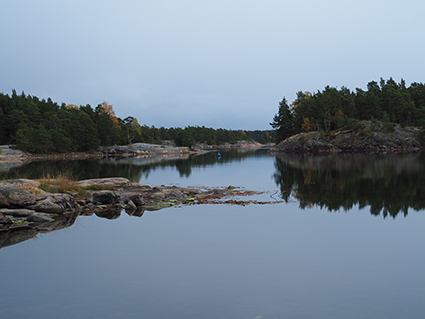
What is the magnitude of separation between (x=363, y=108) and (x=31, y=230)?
385ft

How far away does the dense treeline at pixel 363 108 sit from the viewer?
10469 cm

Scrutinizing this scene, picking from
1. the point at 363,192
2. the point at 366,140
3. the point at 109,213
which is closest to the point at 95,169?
the point at 109,213

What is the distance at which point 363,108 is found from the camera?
114188 mm

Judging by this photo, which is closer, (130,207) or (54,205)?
(54,205)

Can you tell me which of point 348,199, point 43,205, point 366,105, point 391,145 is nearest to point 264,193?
point 348,199

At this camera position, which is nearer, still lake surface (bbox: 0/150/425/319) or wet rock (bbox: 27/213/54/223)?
→ still lake surface (bbox: 0/150/425/319)

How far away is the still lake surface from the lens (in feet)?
27.7

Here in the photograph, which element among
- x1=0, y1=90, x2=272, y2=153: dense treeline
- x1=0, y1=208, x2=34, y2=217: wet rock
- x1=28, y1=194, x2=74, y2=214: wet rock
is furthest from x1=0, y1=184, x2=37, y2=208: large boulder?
x1=0, y1=90, x2=272, y2=153: dense treeline

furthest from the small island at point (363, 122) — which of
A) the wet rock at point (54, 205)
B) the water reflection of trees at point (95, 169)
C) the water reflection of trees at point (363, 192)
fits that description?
the wet rock at point (54, 205)

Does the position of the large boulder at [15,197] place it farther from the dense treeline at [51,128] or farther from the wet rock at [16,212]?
the dense treeline at [51,128]

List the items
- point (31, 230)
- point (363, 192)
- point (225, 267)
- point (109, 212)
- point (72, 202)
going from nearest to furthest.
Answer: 1. point (225, 267)
2. point (31, 230)
3. point (109, 212)
4. point (72, 202)
5. point (363, 192)

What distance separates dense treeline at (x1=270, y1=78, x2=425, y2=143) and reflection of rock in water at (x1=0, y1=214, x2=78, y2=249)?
100 m

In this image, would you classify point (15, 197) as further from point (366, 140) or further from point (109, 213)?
point (366, 140)

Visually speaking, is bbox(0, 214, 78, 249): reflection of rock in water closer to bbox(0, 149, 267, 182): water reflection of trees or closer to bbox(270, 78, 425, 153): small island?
bbox(0, 149, 267, 182): water reflection of trees
